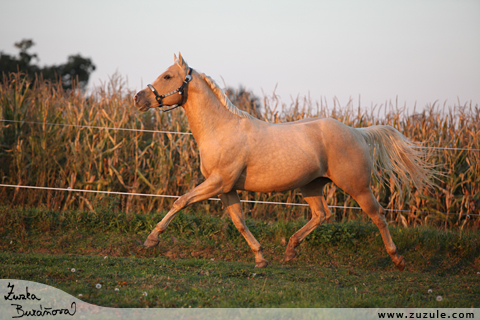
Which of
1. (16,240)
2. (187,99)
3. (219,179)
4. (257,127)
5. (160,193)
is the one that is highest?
(187,99)

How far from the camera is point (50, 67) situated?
2731 centimetres

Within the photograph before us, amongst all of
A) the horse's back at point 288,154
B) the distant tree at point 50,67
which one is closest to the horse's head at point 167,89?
the horse's back at point 288,154

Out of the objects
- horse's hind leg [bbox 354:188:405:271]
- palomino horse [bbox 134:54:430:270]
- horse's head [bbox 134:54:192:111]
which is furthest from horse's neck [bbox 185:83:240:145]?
horse's hind leg [bbox 354:188:405:271]

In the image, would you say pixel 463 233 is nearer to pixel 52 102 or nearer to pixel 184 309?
pixel 184 309

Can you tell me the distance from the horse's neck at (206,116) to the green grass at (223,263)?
1.53 meters

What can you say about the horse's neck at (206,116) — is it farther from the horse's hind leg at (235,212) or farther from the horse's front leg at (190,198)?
the horse's hind leg at (235,212)

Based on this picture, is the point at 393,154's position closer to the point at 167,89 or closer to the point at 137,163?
the point at 167,89

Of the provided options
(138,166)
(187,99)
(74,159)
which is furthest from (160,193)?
(187,99)

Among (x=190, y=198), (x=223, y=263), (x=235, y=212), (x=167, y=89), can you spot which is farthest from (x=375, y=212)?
(x=167, y=89)

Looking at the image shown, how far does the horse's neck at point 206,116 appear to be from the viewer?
15.9 ft

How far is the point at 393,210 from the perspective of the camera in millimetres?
7172

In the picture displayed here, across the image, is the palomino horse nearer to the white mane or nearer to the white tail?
the white mane

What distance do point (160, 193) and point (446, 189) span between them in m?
4.98

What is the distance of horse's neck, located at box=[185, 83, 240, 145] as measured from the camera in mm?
4832
